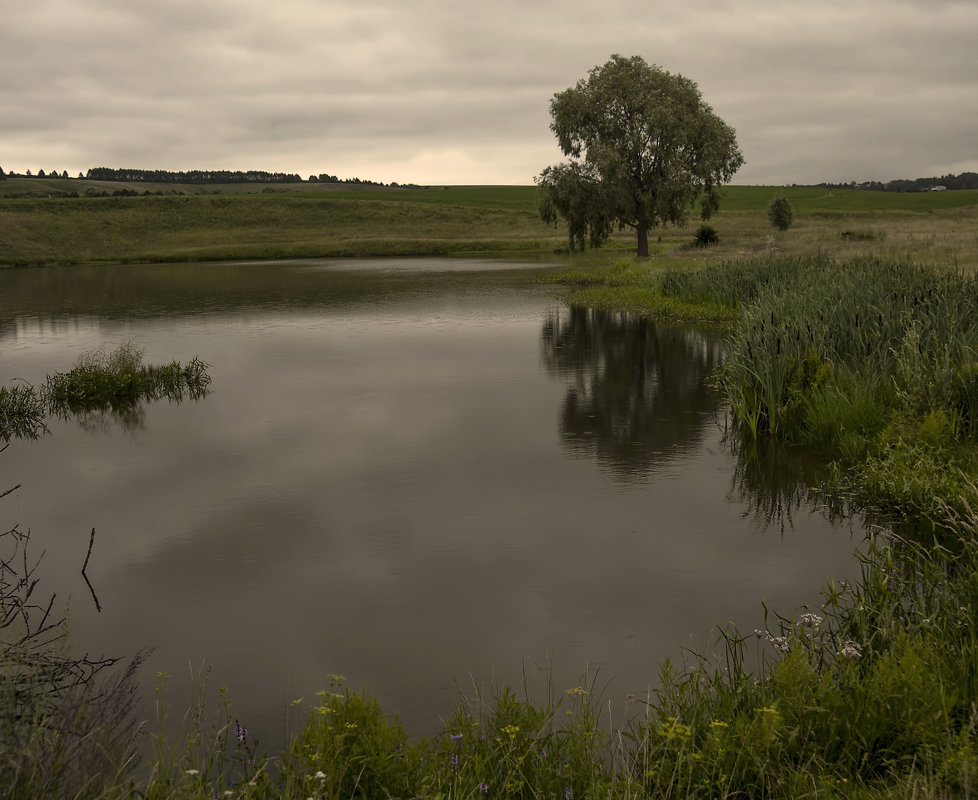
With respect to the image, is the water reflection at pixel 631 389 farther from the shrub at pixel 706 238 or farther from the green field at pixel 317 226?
the green field at pixel 317 226

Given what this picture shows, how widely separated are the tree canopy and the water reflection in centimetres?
2211

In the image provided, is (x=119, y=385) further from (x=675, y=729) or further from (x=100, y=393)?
(x=675, y=729)

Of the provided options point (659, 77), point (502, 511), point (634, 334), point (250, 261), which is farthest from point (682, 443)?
point (250, 261)

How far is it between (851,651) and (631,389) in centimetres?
1101

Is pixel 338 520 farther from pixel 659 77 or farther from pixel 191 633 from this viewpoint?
pixel 659 77

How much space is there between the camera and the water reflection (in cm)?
1149

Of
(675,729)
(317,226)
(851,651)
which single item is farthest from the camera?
(317,226)

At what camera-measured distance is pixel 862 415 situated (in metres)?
10.4

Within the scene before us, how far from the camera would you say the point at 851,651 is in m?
4.62

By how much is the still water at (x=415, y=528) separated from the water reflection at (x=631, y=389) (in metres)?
0.08

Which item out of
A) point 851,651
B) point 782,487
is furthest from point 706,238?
point 851,651

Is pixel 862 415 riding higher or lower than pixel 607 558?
higher

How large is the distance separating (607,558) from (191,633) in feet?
11.9

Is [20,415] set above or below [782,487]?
above
